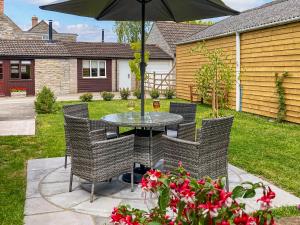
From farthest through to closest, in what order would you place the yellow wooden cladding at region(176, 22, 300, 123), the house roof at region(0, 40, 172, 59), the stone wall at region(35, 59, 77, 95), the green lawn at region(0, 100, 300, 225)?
the stone wall at region(35, 59, 77, 95), the house roof at region(0, 40, 172, 59), the yellow wooden cladding at region(176, 22, 300, 123), the green lawn at region(0, 100, 300, 225)

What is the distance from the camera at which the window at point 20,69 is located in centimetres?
2522

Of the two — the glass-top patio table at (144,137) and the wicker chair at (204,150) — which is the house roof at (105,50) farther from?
the wicker chair at (204,150)

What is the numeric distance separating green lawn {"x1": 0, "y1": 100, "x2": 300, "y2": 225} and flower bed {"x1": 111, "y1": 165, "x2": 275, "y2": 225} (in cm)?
232

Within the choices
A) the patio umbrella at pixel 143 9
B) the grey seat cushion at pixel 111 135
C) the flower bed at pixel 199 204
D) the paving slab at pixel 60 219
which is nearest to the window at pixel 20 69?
the patio umbrella at pixel 143 9

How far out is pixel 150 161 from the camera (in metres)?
4.81

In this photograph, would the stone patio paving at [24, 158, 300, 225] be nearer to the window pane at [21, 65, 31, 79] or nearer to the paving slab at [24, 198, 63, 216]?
the paving slab at [24, 198, 63, 216]

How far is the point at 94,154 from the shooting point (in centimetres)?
416

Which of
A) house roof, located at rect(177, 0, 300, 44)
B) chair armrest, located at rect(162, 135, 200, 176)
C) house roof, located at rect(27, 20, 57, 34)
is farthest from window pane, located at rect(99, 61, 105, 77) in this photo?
chair armrest, located at rect(162, 135, 200, 176)

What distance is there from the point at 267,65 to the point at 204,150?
933 centimetres

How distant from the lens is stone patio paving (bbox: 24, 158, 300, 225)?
3.79m

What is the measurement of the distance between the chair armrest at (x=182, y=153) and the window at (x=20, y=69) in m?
23.4

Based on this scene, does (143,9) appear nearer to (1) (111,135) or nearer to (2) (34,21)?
(1) (111,135)

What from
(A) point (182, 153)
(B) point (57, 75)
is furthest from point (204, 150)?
(B) point (57, 75)

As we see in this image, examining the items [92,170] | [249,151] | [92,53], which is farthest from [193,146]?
[92,53]
